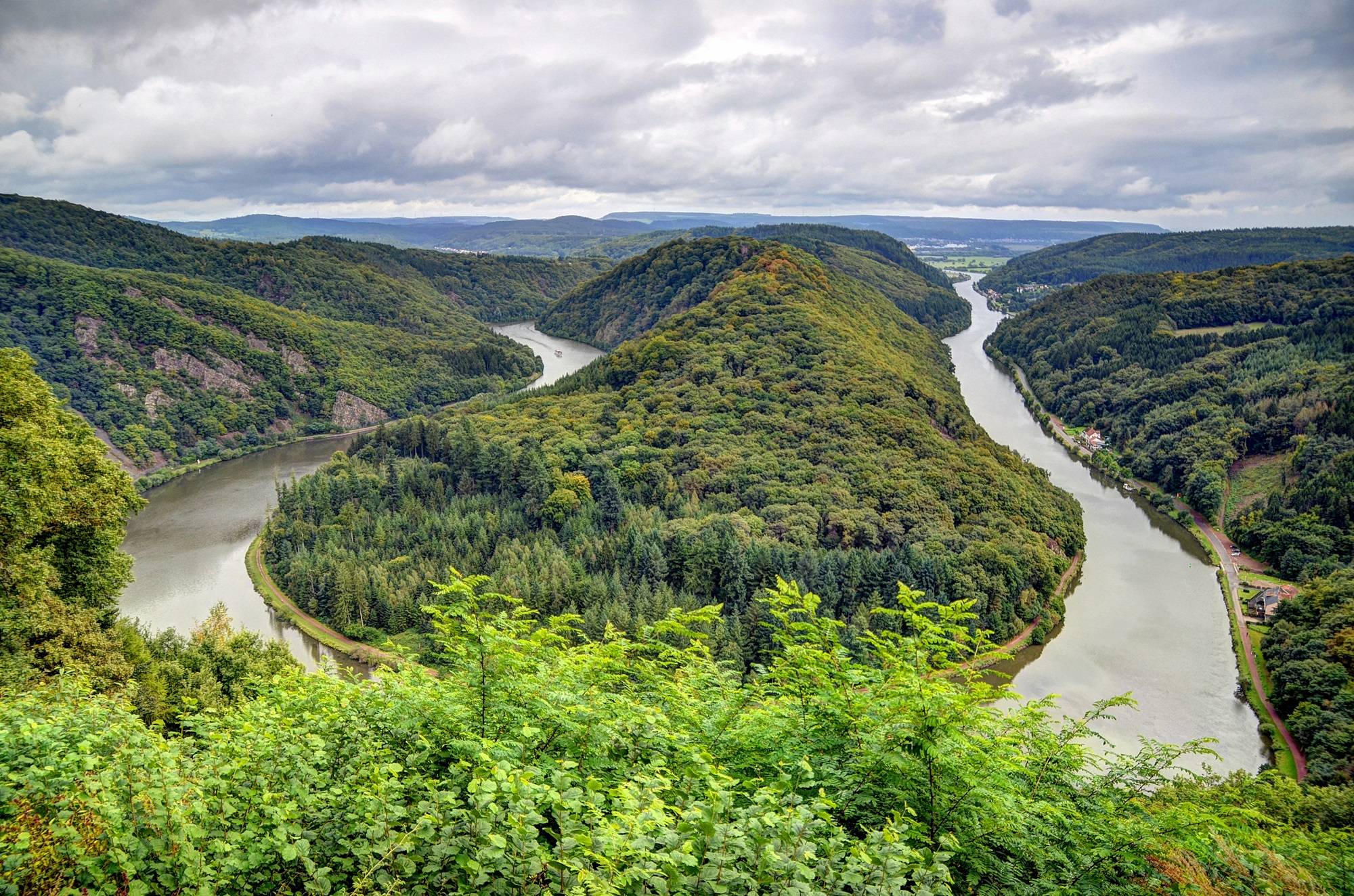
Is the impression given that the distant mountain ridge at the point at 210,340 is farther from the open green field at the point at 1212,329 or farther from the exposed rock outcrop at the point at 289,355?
the open green field at the point at 1212,329

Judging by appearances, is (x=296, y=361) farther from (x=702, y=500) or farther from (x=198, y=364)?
(x=702, y=500)

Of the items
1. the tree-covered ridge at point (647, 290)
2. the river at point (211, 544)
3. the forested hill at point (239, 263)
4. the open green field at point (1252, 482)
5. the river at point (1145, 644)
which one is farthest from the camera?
the forested hill at point (239, 263)

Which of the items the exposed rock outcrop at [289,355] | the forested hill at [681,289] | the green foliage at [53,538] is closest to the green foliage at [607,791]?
the green foliage at [53,538]

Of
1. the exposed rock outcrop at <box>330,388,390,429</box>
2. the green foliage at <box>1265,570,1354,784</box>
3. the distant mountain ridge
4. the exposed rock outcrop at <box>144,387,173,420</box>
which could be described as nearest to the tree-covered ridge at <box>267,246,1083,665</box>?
the green foliage at <box>1265,570,1354,784</box>

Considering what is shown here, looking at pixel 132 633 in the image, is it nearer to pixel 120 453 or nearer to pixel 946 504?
pixel 946 504

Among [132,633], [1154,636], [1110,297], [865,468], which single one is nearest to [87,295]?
[132,633]

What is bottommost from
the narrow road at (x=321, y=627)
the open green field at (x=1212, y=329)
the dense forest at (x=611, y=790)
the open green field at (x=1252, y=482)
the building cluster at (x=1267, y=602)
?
the narrow road at (x=321, y=627)

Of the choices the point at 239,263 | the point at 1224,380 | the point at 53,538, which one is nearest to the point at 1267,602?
the point at 1224,380
